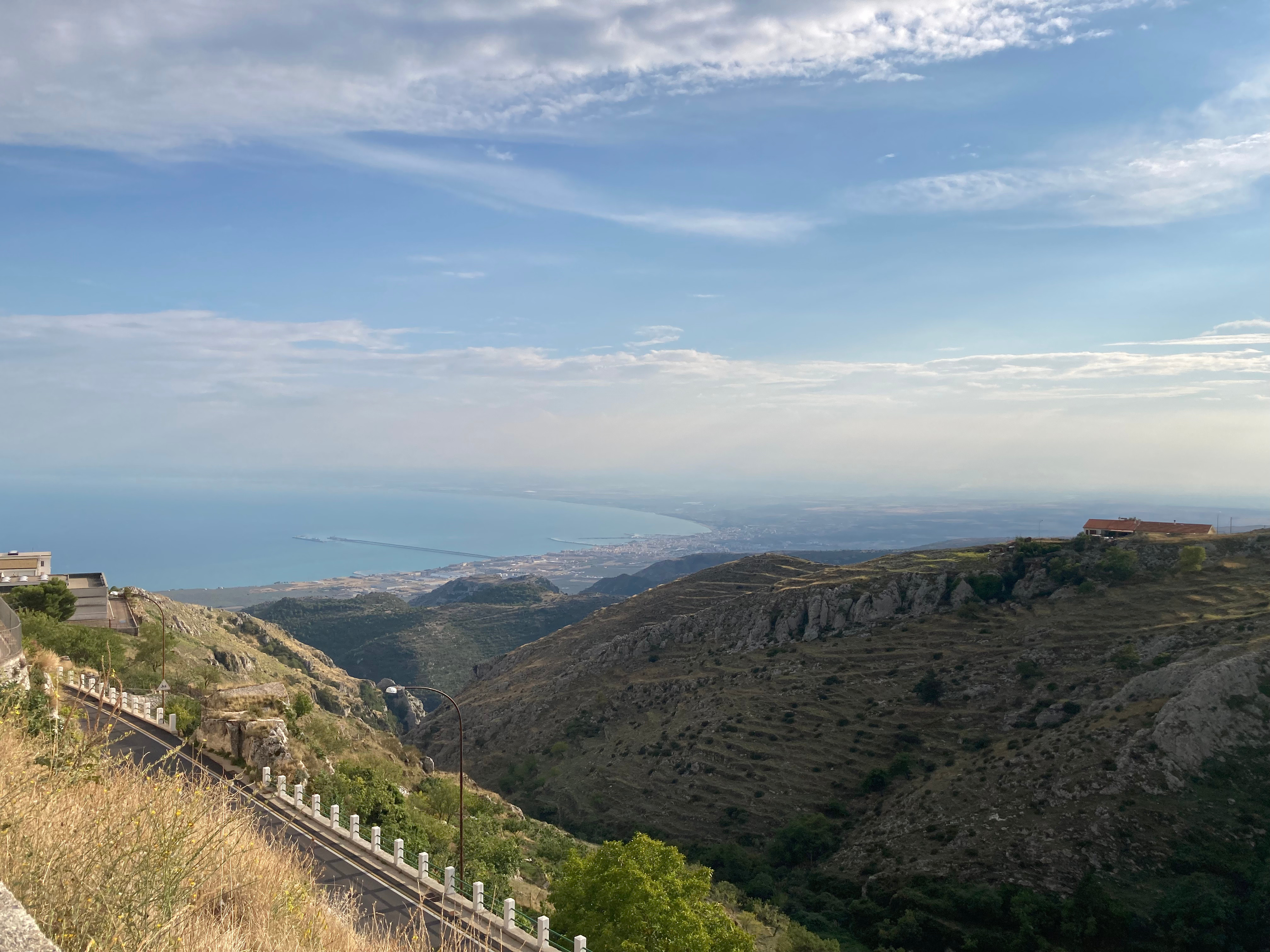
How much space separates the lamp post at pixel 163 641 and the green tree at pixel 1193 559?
76.0 m

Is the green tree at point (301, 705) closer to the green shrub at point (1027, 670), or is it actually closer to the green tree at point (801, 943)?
the green tree at point (801, 943)

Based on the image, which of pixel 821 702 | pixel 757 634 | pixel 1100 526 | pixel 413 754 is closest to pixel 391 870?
pixel 413 754

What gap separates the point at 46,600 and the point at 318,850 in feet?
149

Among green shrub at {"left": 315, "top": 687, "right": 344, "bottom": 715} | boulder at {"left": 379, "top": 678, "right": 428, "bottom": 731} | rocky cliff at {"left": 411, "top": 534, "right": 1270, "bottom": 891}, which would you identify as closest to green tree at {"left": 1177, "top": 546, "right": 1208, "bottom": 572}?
rocky cliff at {"left": 411, "top": 534, "right": 1270, "bottom": 891}

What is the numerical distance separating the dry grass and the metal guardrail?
71.2 feet

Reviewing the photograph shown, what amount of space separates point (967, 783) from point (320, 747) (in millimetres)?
37964

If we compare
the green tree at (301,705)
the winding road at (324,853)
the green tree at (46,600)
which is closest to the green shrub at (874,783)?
the green tree at (301,705)

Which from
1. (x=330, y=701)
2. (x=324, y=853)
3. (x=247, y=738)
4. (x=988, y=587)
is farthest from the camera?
(x=330, y=701)

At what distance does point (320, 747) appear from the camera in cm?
3634

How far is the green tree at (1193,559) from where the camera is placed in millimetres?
67375

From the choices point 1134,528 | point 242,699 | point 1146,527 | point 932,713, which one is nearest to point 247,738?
point 242,699

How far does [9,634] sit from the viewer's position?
107 ft

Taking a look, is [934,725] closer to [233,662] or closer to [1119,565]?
[1119,565]

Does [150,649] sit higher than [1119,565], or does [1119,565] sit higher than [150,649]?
[1119,565]
